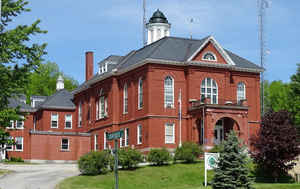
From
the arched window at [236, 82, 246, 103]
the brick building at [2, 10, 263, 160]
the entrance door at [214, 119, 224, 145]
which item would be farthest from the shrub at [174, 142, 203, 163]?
the arched window at [236, 82, 246, 103]

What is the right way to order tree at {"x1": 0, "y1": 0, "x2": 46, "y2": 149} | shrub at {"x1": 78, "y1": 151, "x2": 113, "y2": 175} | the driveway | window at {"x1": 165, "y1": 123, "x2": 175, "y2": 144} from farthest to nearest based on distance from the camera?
window at {"x1": 165, "y1": 123, "x2": 175, "y2": 144} → shrub at {"x1": 78, "y1": 151, "x2": 113, "y2": 175} → the driveway → tree at {"x1": 0, "y1": 0, "x2": 46, "y2": 149}

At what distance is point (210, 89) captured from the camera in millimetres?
55531

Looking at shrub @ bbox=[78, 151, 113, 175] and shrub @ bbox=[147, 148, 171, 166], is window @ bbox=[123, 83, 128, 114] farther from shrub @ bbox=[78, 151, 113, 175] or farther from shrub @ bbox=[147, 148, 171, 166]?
shrub @ bbox=[78, 151, 113, 175]

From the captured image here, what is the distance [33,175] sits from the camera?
4356 centimetres

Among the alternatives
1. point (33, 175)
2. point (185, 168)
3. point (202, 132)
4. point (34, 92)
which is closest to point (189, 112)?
point (202, 132)

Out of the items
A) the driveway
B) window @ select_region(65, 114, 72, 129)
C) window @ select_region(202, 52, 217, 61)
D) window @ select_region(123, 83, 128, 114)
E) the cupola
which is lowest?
the driveway

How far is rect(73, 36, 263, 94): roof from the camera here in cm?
5448

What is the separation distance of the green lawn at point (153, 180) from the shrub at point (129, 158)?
0.69 metres

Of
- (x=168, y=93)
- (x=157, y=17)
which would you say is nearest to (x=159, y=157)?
(x=168, y=93)

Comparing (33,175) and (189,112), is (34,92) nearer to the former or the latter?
(189,112)

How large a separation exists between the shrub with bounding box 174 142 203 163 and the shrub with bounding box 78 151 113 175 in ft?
19.4

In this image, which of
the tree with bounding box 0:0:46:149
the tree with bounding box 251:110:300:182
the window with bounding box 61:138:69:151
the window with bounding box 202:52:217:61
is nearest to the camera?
the tree with bounding box 0:0:46:149

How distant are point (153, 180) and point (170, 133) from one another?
14.7 meters

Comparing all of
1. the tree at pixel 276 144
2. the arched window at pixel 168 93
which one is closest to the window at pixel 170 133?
the arched window at pixel 168 93
